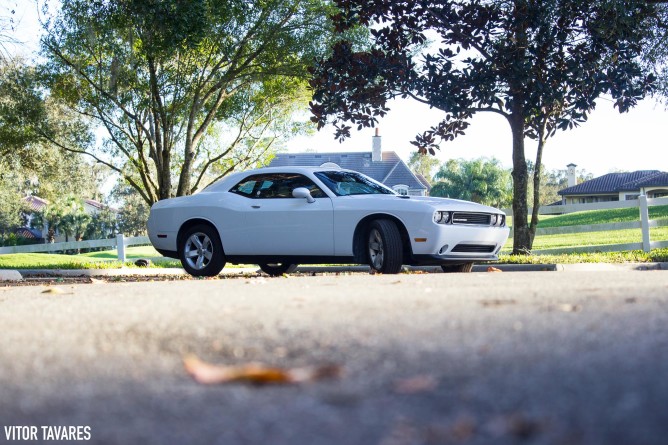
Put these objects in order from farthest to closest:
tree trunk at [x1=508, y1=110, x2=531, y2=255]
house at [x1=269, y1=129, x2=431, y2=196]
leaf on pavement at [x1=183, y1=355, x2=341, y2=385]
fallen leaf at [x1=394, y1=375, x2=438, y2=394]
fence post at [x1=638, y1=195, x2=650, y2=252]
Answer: house at [x1=269, y1=129, x2=431, y2=196] → fence post at [x1=638, y1=195, x2=650, y2=252] → tree trunk at [x1=508, y1=110, x2=531, y2=255] → leaf on pavement at [x1=183, y1=355, x2=341, y2=385] → fallen leaf at [x1=394, y1=375, x2=438, y2=394]

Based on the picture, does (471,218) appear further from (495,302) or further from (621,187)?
(621,187)

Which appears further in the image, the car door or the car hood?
the car door

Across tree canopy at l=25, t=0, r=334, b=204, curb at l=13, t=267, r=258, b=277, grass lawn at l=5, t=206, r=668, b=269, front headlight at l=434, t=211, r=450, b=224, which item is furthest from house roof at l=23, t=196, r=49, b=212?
front headlight at l=434, t=211, r=450, b=224

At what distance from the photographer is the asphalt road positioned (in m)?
2.25

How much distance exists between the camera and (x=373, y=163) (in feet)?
190

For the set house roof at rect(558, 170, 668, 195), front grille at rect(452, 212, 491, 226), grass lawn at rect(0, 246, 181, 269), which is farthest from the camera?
house roof at rect(558, 170, 668, 195)

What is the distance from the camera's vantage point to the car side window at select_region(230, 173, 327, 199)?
10.7 metres

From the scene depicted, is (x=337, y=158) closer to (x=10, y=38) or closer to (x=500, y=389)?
(x=10, y=38)

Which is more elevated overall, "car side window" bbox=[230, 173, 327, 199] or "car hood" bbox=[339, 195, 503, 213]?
"car side window" bbox=[230, 173, 327, 199]

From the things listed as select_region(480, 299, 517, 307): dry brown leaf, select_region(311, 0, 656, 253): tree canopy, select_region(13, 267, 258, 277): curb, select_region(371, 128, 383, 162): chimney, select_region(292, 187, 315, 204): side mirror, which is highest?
select_region(371, 128, 383, 162): chimney

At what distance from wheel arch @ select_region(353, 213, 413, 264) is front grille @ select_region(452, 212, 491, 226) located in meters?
0.64

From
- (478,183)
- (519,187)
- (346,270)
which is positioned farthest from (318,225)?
(478,183)

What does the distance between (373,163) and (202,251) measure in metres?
47.2

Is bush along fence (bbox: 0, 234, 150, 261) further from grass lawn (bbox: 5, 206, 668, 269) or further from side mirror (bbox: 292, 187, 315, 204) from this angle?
side mirror (bbox: 292, 187, 315, 204)
